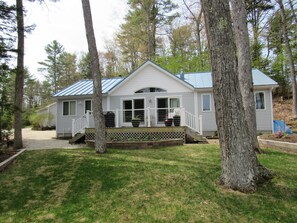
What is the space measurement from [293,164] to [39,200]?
588 centimetres

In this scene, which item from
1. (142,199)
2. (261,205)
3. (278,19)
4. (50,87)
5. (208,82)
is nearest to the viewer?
(261,205)

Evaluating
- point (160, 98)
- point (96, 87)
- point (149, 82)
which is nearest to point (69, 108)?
point (149, 82)

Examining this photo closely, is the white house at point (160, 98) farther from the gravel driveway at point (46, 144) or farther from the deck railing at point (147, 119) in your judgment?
the gravel driveway at point (46, 144)

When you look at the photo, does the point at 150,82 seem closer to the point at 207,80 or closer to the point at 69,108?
the point at 207,80

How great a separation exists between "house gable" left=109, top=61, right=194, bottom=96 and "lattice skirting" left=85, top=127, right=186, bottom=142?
3.52 m

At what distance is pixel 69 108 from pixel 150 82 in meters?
6.05

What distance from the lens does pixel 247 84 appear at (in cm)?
559

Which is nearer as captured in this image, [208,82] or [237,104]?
[237,104]

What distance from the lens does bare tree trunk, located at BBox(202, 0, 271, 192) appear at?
3367 millimetres

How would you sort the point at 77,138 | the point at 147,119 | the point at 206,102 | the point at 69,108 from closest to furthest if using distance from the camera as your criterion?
1. the point at 77,138
2. the point at 147,119
3. the point at 206,102
4. the point at 69,108

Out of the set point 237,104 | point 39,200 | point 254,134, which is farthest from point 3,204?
point 254,134

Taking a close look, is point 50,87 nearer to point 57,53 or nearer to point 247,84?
point 57,53

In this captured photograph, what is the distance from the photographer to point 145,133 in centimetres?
968

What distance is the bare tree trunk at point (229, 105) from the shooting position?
337cm
